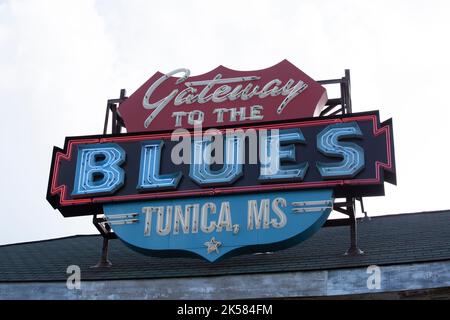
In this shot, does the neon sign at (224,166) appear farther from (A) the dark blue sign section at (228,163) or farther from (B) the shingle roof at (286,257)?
(B) the shingle roof at (286,257)

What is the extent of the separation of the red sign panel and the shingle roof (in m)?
2.46

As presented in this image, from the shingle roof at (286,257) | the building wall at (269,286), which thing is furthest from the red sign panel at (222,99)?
the building wall at (269,286)

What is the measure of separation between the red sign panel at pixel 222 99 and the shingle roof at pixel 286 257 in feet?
8.07

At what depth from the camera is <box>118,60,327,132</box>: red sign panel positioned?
16.1m

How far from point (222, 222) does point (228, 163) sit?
1289mm

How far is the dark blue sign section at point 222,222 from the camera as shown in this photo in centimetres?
1382

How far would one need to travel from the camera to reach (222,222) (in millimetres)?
14203

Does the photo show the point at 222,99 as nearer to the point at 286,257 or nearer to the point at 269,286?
the point at 286,257

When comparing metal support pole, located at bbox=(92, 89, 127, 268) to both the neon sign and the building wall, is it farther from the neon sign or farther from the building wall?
the building wall

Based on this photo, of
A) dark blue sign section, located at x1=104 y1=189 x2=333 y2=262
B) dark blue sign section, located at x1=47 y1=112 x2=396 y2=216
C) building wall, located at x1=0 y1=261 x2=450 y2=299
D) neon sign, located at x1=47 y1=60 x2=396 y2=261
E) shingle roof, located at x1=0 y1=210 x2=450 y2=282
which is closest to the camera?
building wall, located at x1=0 y1=261 x2=450 y2=299

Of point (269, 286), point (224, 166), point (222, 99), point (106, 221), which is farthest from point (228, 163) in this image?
Result: point (269, 286)

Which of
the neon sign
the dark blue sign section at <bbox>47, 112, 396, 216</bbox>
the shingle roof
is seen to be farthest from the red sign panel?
the shingle roof
